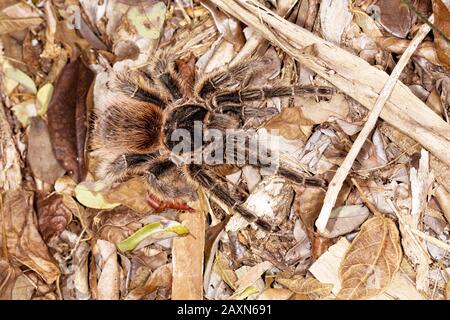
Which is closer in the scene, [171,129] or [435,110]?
[435,110]

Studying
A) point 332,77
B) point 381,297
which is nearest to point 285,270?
point 381,297

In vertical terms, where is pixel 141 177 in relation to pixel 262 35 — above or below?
below

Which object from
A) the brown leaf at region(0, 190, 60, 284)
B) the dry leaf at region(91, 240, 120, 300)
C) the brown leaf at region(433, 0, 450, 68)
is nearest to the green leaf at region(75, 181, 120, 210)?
the dry leaf at region(91, 240, 120, 300)

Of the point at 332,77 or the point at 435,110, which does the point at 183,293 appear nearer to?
the point at 332,77

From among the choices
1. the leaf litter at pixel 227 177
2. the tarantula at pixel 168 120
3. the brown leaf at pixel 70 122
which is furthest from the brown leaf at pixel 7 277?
the tarantula at pixel 168 120

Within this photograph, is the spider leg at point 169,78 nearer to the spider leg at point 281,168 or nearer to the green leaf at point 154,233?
the spider leg at point 281,168

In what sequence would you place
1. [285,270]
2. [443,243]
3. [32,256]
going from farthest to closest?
[32,256]
[285,270]
[443,243]

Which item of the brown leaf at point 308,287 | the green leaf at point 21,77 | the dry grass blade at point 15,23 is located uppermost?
the dry grass blade at point 15,23
